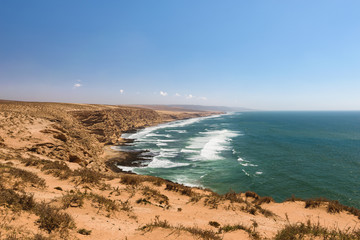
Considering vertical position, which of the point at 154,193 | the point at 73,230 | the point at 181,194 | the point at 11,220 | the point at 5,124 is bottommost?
the point at 181,194

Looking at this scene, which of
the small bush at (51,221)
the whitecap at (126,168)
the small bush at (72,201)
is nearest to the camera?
the small bush at (51,221)

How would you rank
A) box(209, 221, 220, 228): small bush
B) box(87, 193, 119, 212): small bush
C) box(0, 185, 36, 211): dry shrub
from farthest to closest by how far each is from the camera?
box(209, 221, 220, 228): small bush, box(87, 193, 119, 212): small bush, box(0, 185, 36, 211): dry shrub

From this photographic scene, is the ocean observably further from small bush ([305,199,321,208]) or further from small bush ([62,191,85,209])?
small bush ([62,191,85,209])

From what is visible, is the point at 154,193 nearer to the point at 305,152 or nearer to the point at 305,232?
the point at 305,232

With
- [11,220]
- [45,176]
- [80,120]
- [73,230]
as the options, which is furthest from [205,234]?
[80,120]

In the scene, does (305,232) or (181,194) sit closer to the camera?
(305,232)

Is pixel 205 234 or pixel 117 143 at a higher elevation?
pixel 205 234

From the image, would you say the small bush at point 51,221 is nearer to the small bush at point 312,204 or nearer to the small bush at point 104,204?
the small bush at point 104,204

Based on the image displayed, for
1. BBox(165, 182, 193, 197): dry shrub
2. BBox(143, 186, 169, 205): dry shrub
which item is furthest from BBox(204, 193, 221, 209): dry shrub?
BBox(143, 186, 169, 205): dry shrub

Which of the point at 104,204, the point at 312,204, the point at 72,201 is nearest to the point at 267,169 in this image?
the point at 312,204

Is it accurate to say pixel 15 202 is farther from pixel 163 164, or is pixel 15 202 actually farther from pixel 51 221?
pixel 163 164

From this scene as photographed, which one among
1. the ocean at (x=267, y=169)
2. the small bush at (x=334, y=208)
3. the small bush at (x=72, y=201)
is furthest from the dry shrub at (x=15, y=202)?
the small bush at (x=334, y=208)
